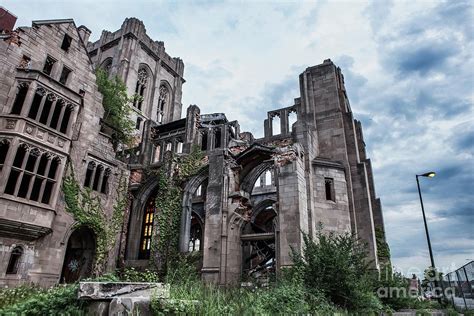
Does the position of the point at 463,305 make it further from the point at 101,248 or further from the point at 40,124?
the point at 40,124

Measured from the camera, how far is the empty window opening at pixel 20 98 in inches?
644

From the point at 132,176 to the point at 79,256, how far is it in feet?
21.4

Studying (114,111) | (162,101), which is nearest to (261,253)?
(114,111)

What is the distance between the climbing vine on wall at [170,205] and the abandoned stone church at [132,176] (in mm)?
460

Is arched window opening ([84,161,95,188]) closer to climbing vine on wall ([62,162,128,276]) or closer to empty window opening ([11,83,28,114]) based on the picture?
climbing vine on wall ([62,162,128,276])

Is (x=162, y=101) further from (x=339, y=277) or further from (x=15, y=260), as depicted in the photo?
(x=339, y=277)

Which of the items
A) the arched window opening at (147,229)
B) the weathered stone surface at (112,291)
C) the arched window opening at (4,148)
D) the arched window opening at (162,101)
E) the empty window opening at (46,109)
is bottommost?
the weathered stone surface at (112,291)

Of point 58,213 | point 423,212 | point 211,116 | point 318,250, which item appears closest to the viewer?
point 318,250

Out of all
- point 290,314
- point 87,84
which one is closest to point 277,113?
point 87,84

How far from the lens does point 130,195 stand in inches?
890

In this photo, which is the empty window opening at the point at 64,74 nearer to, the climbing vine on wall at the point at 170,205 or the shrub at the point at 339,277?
the climbing vine on wall at the point at 170,205

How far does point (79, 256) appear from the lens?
19.1 m

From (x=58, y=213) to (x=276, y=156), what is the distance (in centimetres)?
1215

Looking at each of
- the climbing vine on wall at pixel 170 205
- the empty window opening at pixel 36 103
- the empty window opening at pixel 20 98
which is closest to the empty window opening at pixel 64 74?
the empty window opening at pixel 36 103
